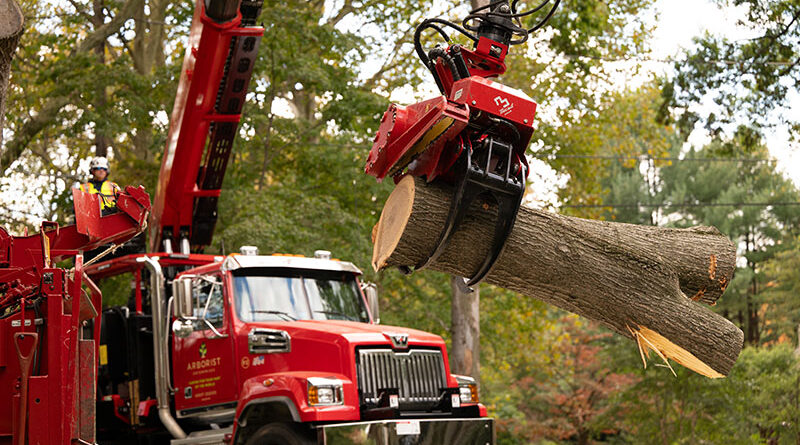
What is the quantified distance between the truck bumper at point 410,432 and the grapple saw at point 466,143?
3.06 meters

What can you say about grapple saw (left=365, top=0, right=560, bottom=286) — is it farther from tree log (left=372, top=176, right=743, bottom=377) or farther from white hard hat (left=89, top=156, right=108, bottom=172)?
white hard hat (left=89, top=156, right=108, bottom=172)

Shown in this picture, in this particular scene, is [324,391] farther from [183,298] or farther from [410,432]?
[183,298]

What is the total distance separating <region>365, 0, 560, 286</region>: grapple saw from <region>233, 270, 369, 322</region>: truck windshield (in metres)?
4.25

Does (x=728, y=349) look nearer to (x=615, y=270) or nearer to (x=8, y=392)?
(x=615, y=270)

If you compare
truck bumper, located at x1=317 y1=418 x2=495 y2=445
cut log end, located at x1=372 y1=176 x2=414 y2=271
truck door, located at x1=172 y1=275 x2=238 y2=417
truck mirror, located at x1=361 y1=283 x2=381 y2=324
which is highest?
cut log end, located at x1=372 y1=176 x2=414 y2=271

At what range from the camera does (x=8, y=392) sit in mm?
6137

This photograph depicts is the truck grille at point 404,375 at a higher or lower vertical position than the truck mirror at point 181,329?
lower

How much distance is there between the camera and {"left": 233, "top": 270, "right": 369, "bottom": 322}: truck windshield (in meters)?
9.05

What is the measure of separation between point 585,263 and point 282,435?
379 centimetres

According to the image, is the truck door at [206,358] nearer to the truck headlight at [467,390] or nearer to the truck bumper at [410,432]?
the truck bumper at [410,432]

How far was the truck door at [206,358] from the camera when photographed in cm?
896

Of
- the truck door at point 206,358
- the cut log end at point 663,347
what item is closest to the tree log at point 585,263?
the cut log end at point 663,347

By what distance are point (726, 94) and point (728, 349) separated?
31.2 feet

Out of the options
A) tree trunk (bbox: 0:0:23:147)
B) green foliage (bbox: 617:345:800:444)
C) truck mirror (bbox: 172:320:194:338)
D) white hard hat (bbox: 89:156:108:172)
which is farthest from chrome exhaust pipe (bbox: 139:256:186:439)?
green foliage (bbox: 617:345:800:444)
